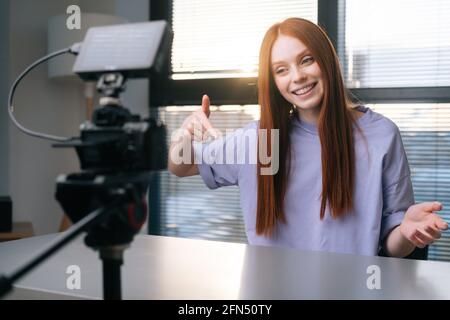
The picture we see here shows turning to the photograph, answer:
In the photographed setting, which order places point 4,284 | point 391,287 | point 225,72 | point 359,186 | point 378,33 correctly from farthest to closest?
point 225,72, point 378,33, point 359,186, point 391,287, point 4,284

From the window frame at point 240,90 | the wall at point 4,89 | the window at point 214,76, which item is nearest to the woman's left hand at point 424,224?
the window frame at point 240,90

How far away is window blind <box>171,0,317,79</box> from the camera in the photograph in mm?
2867

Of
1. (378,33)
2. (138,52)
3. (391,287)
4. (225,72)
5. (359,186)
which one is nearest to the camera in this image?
(138,52)

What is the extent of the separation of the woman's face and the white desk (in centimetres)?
52

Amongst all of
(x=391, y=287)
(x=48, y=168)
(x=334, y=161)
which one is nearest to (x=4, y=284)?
(x=391, y=287)

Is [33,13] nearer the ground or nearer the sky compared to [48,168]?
nearer the sky

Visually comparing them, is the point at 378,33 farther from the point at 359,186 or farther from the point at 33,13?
the point at 33,13

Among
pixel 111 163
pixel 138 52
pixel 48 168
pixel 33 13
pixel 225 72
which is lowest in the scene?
pixel 48 168

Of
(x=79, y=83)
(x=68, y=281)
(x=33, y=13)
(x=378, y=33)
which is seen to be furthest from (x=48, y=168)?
(x=68, y=281)

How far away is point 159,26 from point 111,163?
0.45ft

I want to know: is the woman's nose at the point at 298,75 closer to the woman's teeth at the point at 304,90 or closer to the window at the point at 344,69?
the woman's teeth at the point at 304,90

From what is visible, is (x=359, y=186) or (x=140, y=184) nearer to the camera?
(x=140, y=184)

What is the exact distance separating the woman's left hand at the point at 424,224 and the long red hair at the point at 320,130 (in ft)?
0.66

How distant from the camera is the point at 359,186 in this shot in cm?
131
